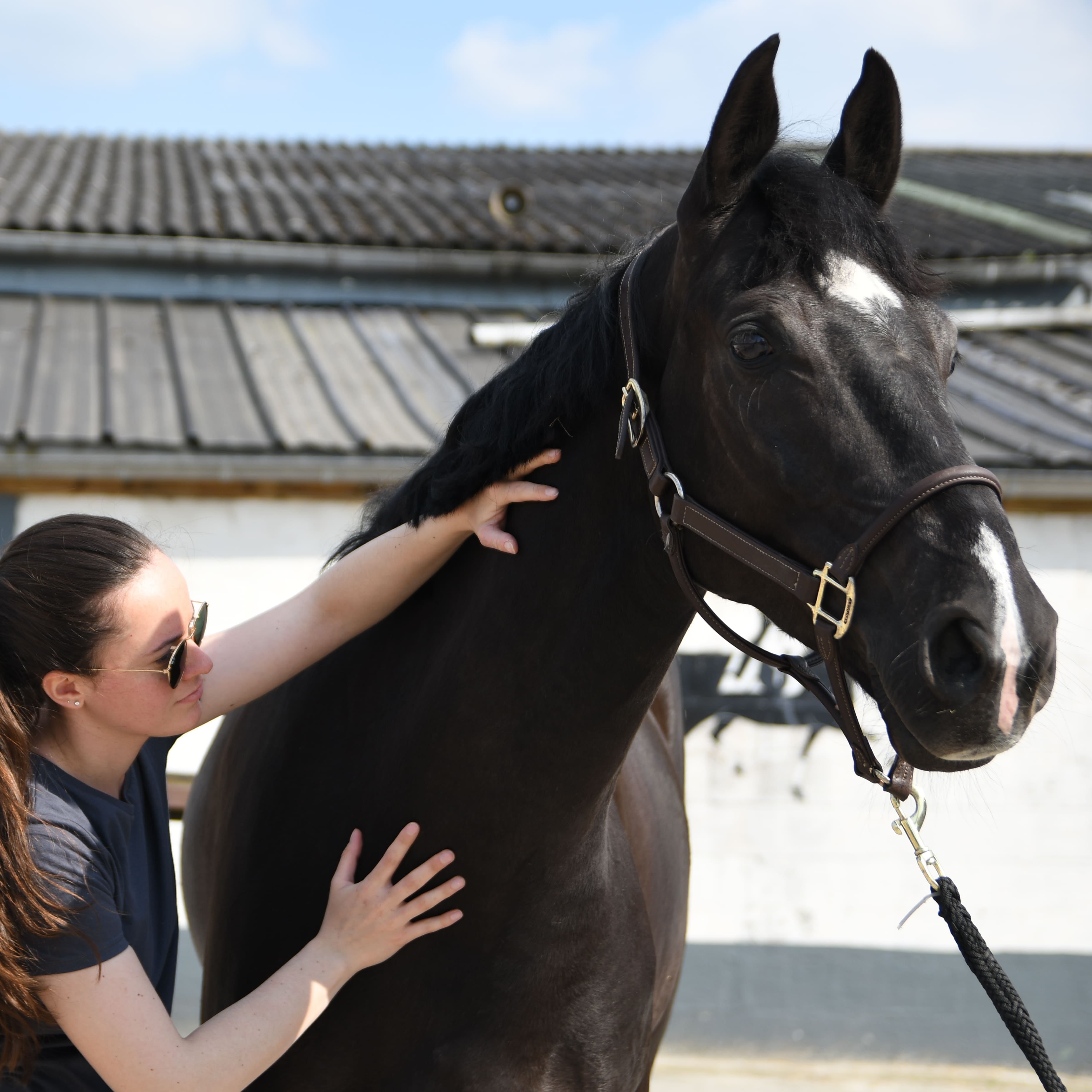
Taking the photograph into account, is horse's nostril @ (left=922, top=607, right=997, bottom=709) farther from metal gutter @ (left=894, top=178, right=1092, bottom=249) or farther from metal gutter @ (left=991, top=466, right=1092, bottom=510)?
metal gutter @ (left=894, top=178, right=1092, bottom=249)

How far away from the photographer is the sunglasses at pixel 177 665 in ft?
5.17

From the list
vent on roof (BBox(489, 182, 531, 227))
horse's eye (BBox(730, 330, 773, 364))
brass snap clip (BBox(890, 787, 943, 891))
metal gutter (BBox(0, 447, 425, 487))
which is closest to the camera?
horse's eye (BBox(730, 330, 773, 364))

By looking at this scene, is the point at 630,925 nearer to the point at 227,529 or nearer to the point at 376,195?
the point at 227,529

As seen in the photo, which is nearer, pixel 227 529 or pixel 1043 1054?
pixel 1043 1054

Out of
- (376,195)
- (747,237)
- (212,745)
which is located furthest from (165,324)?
(747,237)

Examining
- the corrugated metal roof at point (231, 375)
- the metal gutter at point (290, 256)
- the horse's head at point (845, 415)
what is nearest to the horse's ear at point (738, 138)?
the horse's head at point (845, 415)

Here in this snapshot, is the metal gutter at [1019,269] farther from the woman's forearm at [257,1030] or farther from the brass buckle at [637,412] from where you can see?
the woman's forearm at [257,1030]

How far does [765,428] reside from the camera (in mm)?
1324

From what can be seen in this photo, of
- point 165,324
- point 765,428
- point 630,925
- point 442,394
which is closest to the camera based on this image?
point 765,428

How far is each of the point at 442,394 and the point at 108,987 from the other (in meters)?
4.21

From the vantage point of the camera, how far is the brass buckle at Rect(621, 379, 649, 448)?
1.48 metres

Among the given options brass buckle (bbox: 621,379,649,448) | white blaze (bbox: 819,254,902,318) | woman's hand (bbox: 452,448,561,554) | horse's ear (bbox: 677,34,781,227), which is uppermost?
horse's ear (bbox: 677,34,781,227)

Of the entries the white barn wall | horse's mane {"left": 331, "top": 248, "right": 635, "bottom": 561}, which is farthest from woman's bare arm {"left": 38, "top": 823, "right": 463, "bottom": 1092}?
the white barn wall

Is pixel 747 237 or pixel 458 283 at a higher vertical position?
pixel 458 283
